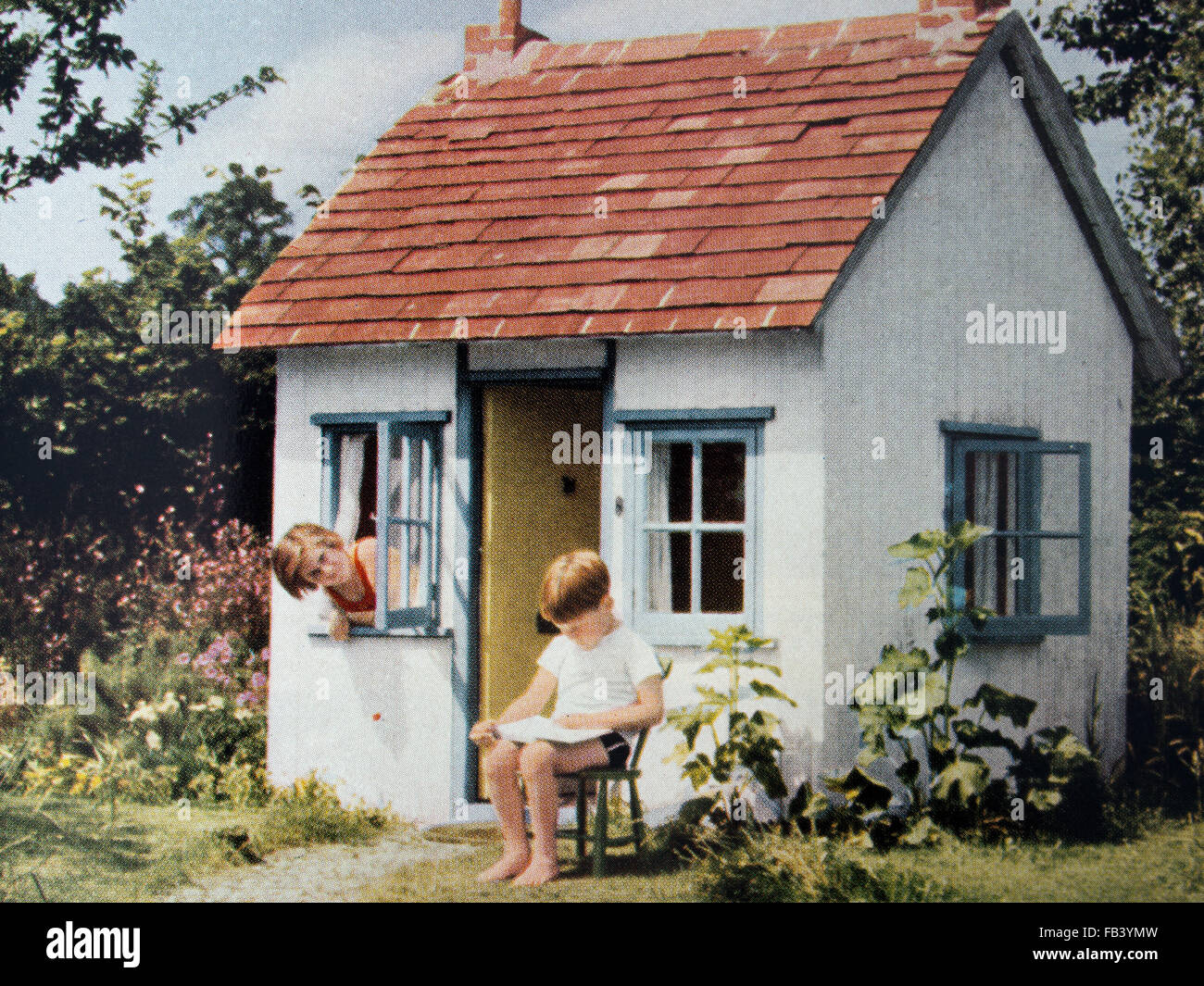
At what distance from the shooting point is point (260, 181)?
10.2 metres

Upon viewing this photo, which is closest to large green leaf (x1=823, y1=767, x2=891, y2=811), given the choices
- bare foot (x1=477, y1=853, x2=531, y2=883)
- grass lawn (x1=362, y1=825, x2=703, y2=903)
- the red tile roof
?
grass lawn (x1=362, y1=825, x2=703, y2=903)

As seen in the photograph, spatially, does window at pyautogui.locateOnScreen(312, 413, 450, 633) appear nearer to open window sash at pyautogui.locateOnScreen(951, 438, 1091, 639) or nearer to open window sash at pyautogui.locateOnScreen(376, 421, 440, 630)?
open window sash at pyautogui.locateOnScreen(376, 421, 440, 630)

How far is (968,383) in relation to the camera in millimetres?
8352

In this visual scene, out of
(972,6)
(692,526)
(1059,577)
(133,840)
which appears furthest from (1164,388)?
(133,840)

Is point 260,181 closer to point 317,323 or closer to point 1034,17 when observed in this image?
point 317,323

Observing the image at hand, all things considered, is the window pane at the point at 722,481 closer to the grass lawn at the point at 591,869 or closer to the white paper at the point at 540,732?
the white paper at the point at 540,732

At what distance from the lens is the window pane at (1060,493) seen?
877 cm

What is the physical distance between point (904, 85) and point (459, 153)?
112 inches

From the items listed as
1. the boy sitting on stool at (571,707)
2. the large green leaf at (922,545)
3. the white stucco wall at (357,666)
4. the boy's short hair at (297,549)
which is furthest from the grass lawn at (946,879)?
the boy's short hair at (297,549)

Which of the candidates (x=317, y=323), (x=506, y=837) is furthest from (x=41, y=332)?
(x=506, y=837)

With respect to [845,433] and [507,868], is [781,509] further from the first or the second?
[507,868]

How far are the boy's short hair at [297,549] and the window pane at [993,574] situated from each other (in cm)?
371

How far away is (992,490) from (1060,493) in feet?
1.42

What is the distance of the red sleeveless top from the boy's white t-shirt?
1847 mm
